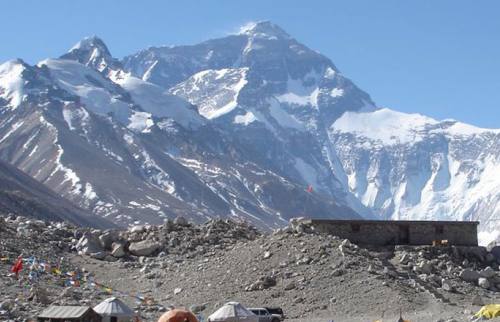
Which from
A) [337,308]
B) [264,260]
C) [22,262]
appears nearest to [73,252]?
[22,262]

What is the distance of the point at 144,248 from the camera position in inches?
2356

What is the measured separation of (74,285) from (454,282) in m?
19.8

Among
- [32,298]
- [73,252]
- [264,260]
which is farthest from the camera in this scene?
[73,252]

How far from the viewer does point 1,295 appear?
4644 cm

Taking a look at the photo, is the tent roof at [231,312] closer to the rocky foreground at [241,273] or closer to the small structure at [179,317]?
the rocky foreground at [241,273]

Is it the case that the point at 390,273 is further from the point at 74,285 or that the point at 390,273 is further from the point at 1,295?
the point at 1,295

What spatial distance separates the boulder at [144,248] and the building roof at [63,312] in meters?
18.3

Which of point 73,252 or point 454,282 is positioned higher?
point 73,252

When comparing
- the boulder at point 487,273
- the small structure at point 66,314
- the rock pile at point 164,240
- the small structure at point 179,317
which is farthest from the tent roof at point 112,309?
the boulder at point 487,273

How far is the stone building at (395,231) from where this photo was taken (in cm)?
6116

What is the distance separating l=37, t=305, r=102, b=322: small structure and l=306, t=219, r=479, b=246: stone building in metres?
22.2

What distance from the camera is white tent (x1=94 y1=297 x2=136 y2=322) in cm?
4247

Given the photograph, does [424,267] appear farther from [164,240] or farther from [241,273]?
[164,240]

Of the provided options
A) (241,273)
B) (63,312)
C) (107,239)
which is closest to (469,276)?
(241,273)
